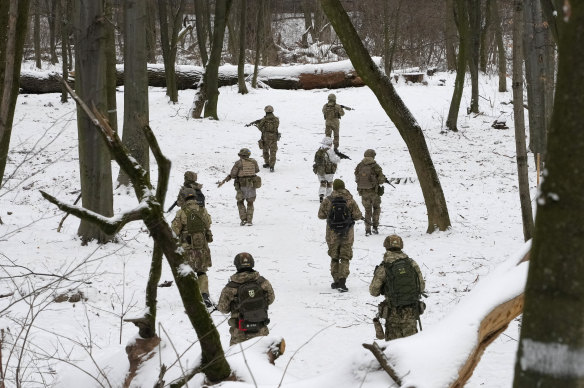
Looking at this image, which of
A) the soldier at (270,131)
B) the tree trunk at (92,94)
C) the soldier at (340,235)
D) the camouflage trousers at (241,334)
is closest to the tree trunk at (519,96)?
the soldier at (340,235)

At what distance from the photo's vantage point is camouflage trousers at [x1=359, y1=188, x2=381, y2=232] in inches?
537

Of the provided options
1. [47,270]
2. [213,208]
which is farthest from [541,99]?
[47,270]

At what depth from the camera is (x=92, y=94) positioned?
10.1m

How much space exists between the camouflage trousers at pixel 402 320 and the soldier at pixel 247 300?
149 centimetres

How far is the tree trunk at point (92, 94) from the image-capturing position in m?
10.4

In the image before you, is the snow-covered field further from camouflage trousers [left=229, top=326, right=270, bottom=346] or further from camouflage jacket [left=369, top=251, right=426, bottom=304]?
camouflage jacket [left=369, top=251, right=426, bottom=304]

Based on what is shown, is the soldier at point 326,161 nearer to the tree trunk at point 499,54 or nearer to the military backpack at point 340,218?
the military backpack at point 340,218

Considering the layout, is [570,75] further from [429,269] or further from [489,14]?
[489,14]

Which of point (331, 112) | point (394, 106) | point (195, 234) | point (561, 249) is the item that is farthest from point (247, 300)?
point (331, 112)

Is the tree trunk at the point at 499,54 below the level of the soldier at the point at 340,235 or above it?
above

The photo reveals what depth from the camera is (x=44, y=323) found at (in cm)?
831

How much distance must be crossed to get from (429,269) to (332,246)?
1934 millimetres

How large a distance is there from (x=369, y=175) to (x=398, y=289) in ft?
20.6

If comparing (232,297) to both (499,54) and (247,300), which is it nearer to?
(247,300)
